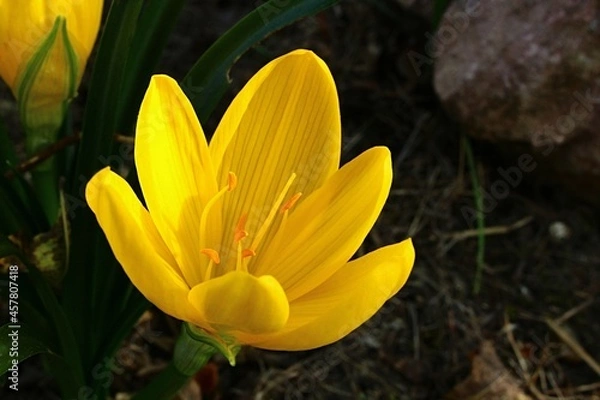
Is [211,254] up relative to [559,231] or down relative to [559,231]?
up

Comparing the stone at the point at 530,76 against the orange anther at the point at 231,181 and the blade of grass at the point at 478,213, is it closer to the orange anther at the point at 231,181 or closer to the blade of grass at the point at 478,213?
the blade of grass at the point at 478,213

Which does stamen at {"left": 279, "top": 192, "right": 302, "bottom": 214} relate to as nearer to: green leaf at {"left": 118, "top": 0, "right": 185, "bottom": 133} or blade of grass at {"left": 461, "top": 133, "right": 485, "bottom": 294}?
green leaf at {"left": 118, "top": 0, "right": 185, "bottom": 133}

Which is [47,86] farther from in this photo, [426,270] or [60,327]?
[426,270]

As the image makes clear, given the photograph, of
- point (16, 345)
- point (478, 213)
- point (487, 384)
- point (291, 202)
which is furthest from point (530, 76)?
point (16, 345)

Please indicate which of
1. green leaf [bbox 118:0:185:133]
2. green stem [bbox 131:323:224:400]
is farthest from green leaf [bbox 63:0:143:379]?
green stem [bbox 131:323:224:400]

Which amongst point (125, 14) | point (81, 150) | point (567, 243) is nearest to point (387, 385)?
point (567, 243)
